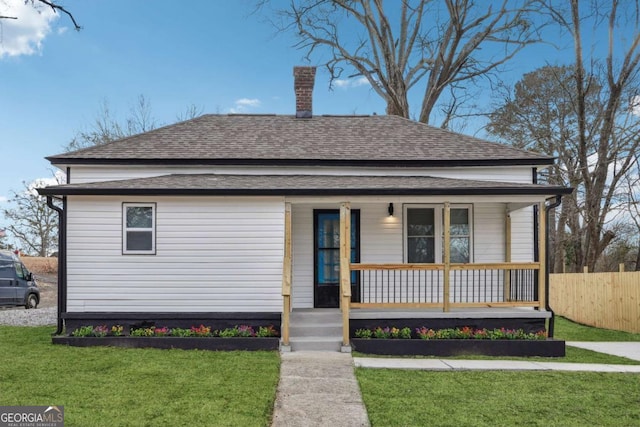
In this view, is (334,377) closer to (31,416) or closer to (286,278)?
(286,278)

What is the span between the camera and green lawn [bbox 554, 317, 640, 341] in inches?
479

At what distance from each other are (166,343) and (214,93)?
1774 cm

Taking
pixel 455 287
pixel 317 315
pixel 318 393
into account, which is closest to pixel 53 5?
pixel 318 393

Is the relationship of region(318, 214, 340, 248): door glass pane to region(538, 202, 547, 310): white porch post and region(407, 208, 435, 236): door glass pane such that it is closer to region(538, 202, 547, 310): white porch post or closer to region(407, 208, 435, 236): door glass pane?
region(407, 208, 435, 236): door glass pane

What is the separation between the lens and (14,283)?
1712cm

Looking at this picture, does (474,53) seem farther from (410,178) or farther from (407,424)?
(407,424)

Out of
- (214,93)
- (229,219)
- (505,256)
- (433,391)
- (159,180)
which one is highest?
(214,93)

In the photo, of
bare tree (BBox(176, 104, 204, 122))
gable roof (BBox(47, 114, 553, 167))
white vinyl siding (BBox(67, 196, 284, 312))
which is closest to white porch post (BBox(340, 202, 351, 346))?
white vinyl siding (BBox(67, 196, 284, 312))

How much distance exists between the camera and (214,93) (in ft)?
80.3

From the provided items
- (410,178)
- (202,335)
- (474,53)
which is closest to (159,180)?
(202,335)

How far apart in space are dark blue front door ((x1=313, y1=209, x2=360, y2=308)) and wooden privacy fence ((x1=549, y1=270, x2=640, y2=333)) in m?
7.68

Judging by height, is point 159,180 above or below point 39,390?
above

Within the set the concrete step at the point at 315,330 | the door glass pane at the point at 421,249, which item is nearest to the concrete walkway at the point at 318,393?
the concrete step at the point at 315,330

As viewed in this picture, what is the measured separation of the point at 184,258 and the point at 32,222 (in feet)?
82.8
